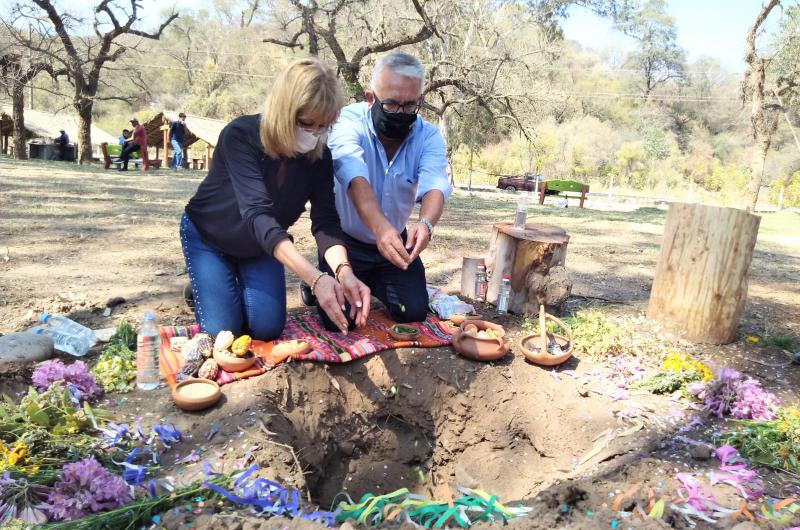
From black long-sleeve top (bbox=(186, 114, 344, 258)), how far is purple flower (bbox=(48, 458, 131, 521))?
1171 mm

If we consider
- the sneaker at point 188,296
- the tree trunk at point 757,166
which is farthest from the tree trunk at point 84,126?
the tree trunk at point 757,166

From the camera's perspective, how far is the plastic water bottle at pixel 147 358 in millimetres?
2760

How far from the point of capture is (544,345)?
10.6 ft

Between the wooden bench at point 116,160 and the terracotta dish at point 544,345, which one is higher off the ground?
the wooden bench at point 116,160

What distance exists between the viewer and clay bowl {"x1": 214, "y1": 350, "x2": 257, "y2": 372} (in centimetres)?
284

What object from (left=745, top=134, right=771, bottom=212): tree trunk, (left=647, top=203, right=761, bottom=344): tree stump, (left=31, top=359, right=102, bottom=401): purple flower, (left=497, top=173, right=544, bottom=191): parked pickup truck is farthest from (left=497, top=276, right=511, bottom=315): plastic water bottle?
(left=497, top=173, right=544, bottom=191): parked pickup truck

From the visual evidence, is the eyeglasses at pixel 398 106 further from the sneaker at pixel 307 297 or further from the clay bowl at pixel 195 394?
the clay bowl at pixel 195 394

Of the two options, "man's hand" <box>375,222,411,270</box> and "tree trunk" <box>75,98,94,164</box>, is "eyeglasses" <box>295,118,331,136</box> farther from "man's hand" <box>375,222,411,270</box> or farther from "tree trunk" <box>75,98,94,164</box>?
"tree trunk" <box>75,98,94,164</box>

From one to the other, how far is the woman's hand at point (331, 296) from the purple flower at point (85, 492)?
3.44 ft

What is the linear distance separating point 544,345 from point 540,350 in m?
0.09

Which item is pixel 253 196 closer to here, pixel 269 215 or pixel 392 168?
pixel 269 215

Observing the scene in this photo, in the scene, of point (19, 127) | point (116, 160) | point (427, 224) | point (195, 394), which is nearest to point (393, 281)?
point (427, 224)

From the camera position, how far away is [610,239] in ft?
28.9

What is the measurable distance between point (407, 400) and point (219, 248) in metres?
1.42
